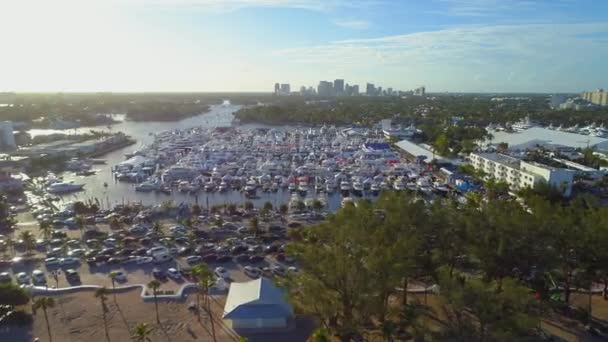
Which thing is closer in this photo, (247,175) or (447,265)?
(447,265)

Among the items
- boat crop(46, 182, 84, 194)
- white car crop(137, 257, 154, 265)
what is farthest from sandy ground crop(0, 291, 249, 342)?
boat crop(46, 182, 84, 194)

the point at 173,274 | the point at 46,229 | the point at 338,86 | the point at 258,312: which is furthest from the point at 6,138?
the point at 338,86

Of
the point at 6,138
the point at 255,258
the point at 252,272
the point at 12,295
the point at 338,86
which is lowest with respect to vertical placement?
Answer: the point at 252,272

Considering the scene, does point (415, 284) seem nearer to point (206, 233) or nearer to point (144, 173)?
point (206, 233)

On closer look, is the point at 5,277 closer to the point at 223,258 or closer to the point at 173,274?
the point at 173,274

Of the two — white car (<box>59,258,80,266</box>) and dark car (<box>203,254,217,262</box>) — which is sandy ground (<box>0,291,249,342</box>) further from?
dark car (<box>203,254,217,262</box>)

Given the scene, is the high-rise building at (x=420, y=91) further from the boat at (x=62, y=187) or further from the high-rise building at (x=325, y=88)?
the boat at (x=62, y=187)

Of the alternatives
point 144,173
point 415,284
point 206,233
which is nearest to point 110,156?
point 144,173
